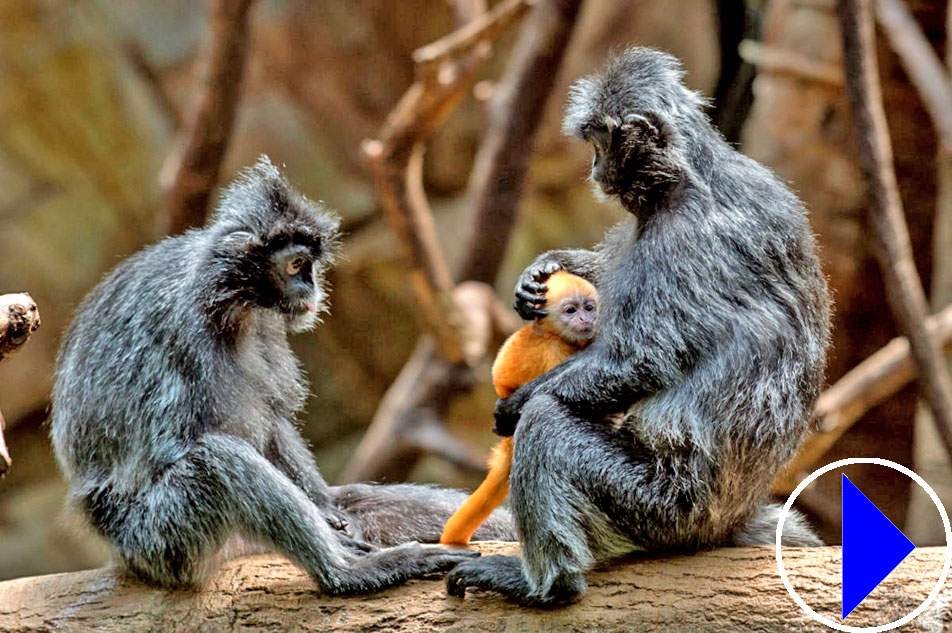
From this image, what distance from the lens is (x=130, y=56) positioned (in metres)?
11.5

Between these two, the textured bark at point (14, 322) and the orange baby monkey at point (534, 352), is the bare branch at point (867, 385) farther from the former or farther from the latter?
the textured bark at point (14, 322)

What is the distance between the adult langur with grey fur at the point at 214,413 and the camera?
4.12 meters

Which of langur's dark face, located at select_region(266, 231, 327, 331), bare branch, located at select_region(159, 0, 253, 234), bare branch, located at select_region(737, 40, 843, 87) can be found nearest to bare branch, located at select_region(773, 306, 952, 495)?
bare branch, located at select_region(737, 40, 843, 87)

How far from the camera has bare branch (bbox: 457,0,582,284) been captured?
8.26 m

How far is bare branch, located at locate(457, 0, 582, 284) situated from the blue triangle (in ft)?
16.7

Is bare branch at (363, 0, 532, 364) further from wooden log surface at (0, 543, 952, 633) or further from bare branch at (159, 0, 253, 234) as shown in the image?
wooden log surface at (0, 543, 952, 633)

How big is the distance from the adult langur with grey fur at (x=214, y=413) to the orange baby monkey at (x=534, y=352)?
22 centimetres

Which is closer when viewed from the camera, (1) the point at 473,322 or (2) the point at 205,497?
(2) the point at 205,497

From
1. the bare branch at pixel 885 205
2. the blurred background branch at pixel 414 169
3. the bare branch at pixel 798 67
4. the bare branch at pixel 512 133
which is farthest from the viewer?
the bare branch at pixel 798 67

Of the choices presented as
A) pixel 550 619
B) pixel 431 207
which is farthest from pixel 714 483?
pixel 431 207

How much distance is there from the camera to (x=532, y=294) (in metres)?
4.18

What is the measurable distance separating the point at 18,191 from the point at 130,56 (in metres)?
1.99

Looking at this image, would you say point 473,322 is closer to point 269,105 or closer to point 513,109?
point 513,109

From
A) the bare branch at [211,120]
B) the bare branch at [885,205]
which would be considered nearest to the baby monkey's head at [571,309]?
the bare branch at [885,205]
